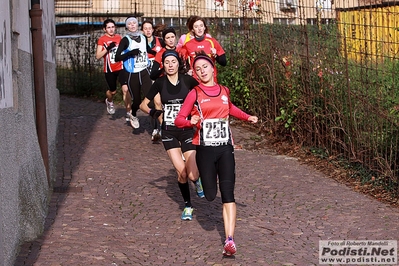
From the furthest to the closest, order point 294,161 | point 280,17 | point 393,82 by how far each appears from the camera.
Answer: point 280,17 → point 294,161 → point 393,82

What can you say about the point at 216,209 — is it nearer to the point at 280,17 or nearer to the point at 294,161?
the point at 294,161

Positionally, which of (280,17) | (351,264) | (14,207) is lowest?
(351,264)

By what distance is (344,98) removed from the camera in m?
11.7

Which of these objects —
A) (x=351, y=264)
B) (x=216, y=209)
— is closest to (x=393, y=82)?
(x=216, y=209)

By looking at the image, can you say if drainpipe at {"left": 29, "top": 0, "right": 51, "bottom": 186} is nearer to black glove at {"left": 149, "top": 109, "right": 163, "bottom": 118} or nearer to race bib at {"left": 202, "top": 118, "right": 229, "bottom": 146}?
black glove at {"left": 149, "top": 109, "right": 163, "bottom": 118}

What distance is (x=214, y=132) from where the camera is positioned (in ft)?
26.9

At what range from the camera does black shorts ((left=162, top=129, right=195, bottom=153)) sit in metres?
9.62

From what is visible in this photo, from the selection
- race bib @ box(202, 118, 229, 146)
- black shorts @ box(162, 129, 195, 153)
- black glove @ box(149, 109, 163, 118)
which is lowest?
black shorts @ box(162, 129, 195, 153)

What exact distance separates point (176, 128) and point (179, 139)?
5.1 inches

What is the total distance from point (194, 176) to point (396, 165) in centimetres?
262

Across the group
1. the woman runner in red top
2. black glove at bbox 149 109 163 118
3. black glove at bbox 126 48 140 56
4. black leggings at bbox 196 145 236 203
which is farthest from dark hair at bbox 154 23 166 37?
black leggings at bbox 196 145 236 203

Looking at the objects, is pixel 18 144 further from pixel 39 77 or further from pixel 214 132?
pixel 39 77

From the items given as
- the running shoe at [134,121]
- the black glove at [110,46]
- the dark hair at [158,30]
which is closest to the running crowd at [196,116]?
the dark hair at [158,30]

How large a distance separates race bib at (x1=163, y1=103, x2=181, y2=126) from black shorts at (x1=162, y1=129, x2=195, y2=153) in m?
0.11
